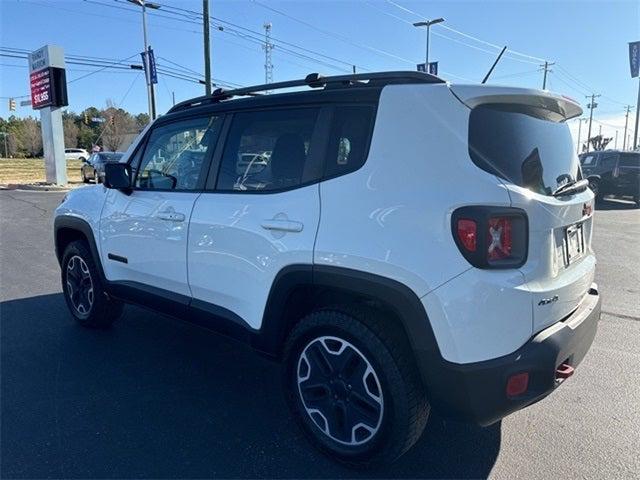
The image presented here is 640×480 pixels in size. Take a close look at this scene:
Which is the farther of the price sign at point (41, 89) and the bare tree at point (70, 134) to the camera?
the bare tree at point (70, 134)

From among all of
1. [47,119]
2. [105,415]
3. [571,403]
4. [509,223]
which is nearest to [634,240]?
[571,403]

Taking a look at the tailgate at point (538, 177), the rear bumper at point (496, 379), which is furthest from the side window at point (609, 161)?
the rear bumper at point (496, 379)

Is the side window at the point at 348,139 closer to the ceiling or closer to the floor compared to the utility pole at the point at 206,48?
closer to the floor

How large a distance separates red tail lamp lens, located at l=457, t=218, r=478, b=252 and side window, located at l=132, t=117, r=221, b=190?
1.81m

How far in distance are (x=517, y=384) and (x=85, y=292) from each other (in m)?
3.78

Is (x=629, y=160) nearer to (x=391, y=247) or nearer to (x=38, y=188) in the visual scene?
(x=391, y=247)

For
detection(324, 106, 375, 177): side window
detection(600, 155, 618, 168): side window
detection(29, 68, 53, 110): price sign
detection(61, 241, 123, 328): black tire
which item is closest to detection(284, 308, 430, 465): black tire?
detection(324, 106, 375, 177): side window

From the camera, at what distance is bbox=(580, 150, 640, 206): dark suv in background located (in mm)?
15250

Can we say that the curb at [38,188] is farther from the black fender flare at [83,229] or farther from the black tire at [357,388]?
the black tire at [357,388]

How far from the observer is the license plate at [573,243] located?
2445 mm

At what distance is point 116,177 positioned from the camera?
3.60 metres

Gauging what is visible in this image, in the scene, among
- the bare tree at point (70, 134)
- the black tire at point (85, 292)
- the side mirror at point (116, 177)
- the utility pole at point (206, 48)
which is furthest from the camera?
the bare tree at point (70, 134)

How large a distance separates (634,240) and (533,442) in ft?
26.7

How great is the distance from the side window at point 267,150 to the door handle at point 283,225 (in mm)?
208
